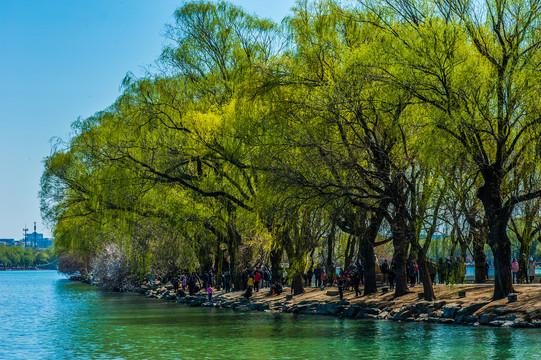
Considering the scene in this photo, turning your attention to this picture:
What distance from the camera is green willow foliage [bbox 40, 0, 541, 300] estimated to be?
22.0 metres

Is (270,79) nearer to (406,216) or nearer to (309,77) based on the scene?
(309,77)

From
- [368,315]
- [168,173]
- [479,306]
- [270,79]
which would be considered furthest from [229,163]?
[479,306]

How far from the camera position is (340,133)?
999 inches

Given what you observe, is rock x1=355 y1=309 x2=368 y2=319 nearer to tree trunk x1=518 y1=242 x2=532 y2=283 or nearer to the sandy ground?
the sandy ground

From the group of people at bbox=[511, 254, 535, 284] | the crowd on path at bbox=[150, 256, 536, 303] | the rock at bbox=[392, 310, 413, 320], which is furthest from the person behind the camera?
the group of people at bbox=[511, 254, 535, 284]

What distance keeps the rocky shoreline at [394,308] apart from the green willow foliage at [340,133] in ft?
3.55

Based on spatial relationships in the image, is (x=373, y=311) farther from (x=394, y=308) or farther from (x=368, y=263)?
(x=368, y=263)

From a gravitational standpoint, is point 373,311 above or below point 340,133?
below

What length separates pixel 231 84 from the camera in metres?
33.3

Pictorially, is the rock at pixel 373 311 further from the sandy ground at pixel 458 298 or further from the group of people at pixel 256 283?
the group of people at pixel 256 283

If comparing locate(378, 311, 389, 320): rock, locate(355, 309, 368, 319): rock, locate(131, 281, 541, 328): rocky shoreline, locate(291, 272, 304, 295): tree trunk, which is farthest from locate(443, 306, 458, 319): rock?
locate(291, 272, 304, 295): tree trunk

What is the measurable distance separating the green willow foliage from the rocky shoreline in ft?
3.55

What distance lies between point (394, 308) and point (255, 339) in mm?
7034

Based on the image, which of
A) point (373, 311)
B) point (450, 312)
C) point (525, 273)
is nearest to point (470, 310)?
point (450, 312)
